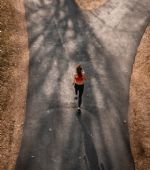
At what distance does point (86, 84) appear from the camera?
16781mm

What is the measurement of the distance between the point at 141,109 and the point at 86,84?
287cm

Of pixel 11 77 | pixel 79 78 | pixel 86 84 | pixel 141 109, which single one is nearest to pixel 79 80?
pixel 79 78

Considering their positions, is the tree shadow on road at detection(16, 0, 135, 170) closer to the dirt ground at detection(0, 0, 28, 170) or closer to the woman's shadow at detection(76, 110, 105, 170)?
the woman's shadow at detection(76, 110, 105, 170)

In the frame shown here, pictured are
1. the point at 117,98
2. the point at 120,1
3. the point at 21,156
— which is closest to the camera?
the point at 21,156

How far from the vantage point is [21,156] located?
43.7 feet

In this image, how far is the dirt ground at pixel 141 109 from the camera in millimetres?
13633

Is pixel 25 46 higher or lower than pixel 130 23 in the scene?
lower

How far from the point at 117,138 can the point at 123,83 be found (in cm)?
355

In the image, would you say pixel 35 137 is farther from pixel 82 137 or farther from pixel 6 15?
pixel 6 15

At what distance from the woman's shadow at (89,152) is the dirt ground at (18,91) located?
1.51m

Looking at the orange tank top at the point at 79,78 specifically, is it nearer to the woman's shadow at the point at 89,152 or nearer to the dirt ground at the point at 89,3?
the woman's shadow at the point at 89,152

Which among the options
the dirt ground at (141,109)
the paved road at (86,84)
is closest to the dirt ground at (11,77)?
the paved road at (86,84)

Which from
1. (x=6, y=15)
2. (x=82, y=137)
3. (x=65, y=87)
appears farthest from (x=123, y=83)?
(x=6, y=15)

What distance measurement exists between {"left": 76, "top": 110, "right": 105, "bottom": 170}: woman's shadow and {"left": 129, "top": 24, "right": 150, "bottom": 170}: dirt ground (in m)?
1.50
